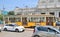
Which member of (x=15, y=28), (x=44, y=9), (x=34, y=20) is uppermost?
(x=44, y=9)

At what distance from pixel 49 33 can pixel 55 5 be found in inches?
2092

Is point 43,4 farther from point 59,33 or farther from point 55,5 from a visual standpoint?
point 59,33

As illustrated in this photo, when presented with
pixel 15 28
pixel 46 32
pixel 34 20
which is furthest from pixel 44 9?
pixel 46 32

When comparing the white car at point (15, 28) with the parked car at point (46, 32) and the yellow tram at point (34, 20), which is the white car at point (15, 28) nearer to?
the yellow tram at point (34, 20)

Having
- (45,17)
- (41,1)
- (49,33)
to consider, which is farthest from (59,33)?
(41,1)

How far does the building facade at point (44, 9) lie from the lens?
68.8 m

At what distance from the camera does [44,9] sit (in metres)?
68.9

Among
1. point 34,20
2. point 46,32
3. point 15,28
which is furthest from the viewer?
point 34,20

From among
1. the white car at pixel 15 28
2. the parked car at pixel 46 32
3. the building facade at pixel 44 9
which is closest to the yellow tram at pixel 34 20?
the white car at pixel 15 28

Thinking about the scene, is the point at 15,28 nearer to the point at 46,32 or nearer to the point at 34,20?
the point at 34,20

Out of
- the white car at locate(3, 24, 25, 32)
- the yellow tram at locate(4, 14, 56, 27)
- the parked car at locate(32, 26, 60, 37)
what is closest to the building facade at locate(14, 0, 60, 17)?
the yellow tram at locate(4, 14, 56, 27)

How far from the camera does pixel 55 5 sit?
72812 millimetres

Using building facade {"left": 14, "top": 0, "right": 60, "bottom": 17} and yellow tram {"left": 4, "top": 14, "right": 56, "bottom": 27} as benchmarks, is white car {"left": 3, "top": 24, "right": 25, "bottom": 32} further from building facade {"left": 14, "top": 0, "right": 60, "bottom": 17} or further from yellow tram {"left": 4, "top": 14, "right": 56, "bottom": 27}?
building facade {"left": 14, "top": 0, "right": 60, "bottom": 17}

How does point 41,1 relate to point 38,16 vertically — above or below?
above
